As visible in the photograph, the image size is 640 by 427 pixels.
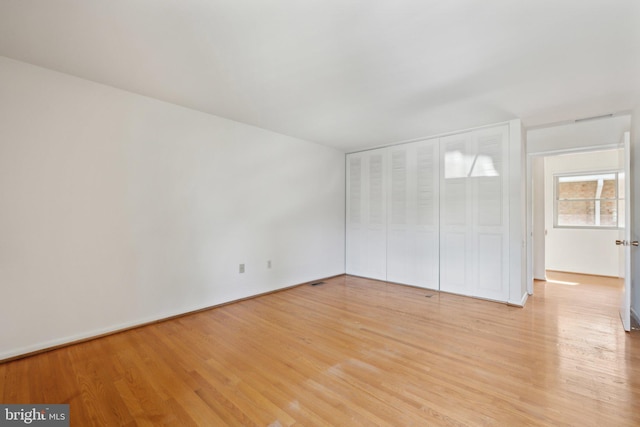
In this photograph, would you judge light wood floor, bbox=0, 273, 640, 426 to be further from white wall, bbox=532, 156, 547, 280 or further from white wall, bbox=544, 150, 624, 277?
white wall, bbox=544, 150, 624, 277

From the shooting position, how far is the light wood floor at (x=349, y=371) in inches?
66.6

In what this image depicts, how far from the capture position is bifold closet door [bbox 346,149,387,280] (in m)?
5.09

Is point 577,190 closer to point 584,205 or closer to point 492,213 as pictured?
point 584,205

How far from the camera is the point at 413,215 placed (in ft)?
15.4

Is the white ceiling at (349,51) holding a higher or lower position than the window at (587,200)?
A: higher

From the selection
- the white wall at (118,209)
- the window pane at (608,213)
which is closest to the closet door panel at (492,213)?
the white wall at (118,209)

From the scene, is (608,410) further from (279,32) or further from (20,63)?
(20,63)

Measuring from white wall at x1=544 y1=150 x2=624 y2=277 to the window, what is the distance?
13 cm

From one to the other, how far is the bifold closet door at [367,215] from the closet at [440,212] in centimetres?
2

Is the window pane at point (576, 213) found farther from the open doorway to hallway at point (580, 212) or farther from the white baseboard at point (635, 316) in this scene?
the white baseboard at point (635, 316)

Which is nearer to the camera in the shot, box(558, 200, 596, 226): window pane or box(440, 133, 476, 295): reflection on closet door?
box(440, 133, 476, 295): reflection on closet door

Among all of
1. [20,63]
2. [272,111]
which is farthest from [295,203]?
[20,63]

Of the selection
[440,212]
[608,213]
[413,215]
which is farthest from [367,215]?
[608,213]

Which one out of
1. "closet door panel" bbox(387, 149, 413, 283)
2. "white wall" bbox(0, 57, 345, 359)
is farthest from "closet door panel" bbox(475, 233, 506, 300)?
"white wall" bbox(0, 57, 345, 359)
